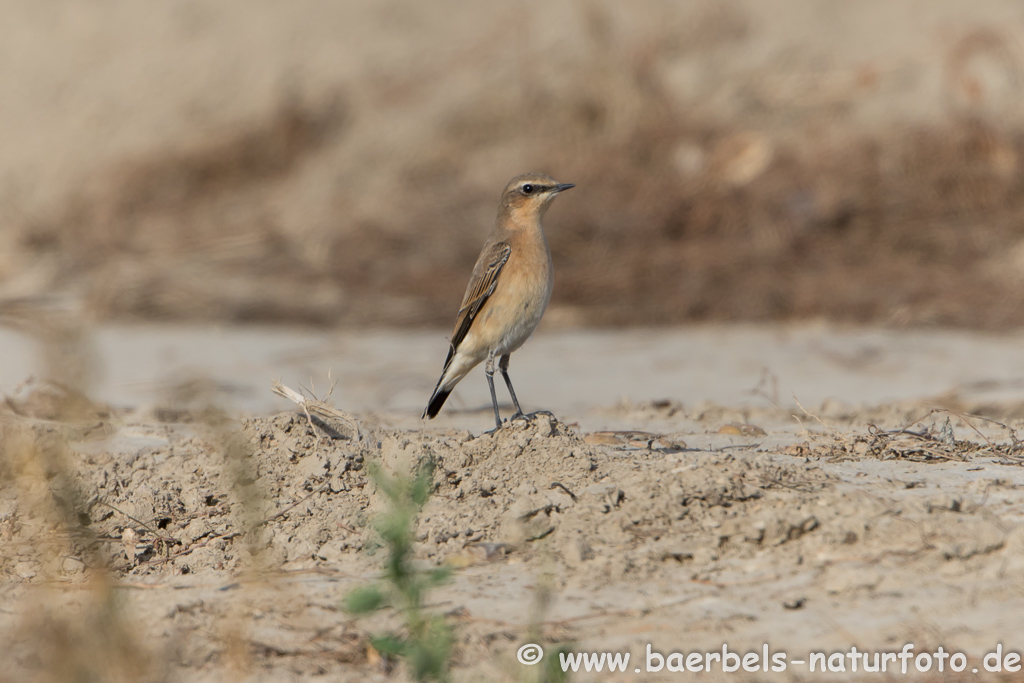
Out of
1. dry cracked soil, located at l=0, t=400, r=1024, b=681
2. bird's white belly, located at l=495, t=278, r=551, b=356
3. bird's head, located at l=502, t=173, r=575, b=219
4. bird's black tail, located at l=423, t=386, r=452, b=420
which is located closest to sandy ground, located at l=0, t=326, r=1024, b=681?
dry cracked soil, located at l=0, t=400, r=1024, b=681

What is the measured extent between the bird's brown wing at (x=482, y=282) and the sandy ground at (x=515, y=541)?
0.71m

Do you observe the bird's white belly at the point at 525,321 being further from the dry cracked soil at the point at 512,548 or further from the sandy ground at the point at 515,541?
the dry cracked soil at the point at 512,548

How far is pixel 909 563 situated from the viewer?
13.4 feet

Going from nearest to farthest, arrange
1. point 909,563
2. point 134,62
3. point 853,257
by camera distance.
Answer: point 909,563 < point 853,257 < point 134,62

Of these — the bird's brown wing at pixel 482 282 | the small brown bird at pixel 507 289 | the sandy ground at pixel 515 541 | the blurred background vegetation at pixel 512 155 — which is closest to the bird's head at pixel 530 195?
the small brown bird at pixel 507 289

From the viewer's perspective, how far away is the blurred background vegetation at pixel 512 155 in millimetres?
12422

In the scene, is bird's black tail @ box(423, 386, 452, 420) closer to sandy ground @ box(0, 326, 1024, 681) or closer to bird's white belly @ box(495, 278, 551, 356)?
sandy ground @ box(0, 326, 1024, 681)

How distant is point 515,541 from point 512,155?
37.5ft

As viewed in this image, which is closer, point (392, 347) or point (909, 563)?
point (909, 563)

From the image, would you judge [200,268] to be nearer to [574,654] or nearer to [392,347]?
[392,347]

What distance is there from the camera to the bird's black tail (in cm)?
679

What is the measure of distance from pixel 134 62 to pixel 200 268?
6.56 meters

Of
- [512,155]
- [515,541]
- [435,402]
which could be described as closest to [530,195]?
[435,402]

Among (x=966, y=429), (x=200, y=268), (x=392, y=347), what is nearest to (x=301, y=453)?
(x=966, y=429)
